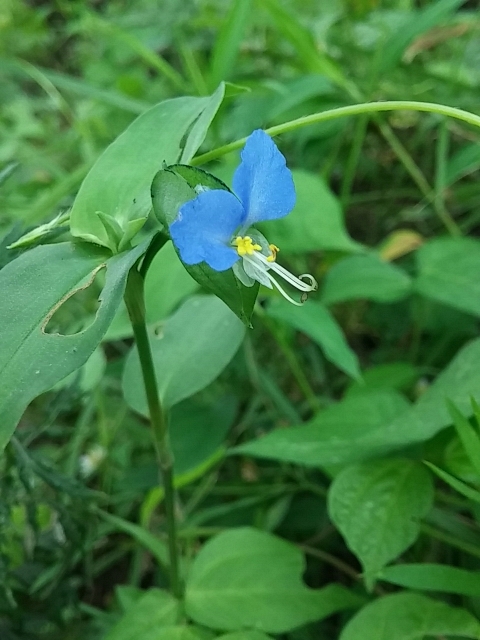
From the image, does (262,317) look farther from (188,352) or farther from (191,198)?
(191,198)

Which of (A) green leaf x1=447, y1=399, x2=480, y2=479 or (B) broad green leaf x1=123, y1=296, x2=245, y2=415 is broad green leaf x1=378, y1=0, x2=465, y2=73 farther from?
(A) green leaf x1=447, y1=399, x2=480, y2=479

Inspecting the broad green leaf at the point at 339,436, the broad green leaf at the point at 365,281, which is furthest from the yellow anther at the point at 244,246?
the broad green leaf at the point at 365,281

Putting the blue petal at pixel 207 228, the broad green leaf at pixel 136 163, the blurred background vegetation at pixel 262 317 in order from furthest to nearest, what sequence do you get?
the blurred background vegetation at pixel 262 317
the broad green leaf at pixel 136 163
the blue petal at pixel 207 228

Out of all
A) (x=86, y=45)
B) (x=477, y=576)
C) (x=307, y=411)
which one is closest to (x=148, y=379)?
(x=477, y=576)

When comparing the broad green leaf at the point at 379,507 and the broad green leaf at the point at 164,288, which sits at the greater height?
the broad green leaf at the point at 164,288

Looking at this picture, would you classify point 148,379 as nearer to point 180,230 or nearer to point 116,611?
point 180,230

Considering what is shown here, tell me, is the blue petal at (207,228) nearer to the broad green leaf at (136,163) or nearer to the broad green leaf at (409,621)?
the broad green leaf at (136,163)
